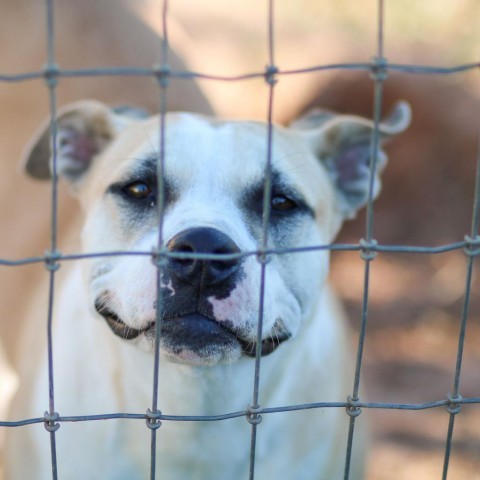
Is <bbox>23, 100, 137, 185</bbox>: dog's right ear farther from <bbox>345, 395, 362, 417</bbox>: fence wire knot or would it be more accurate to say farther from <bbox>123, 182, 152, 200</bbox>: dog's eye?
<bbox>345, 395, 362, 417</bbox>: fence wire knot

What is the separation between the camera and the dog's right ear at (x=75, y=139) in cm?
262

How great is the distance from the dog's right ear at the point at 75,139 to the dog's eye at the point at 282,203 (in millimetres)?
601

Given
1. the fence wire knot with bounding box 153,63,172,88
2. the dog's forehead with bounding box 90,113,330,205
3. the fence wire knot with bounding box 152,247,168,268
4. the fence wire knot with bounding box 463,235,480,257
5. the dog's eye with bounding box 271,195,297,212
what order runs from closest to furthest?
the fence wire knot with bounding box 153,63,172,88, the fence wire knot with bounding box 152,247,168,268, the fence wire knot with bounding box 463,235,480,257, the dog's forehead with bounding box 90,113,330,205, the dog's eye with bounding box 271,195,297,212

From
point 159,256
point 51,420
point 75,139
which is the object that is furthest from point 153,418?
point 75,139

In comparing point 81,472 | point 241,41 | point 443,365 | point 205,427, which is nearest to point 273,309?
point 205,427

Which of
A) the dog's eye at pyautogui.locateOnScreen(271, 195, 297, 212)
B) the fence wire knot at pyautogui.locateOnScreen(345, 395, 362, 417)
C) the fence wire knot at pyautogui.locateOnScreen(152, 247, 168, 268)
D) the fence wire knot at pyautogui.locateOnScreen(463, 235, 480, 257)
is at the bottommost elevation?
the fence wire knot at pyautogui.locateOnScreen(345, 395, 362, 417)

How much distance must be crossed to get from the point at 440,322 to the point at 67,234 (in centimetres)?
236

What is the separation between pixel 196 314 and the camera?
76.0 inches

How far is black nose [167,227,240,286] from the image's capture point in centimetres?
186

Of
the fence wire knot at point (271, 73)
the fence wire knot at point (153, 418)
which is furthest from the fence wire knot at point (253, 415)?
the fence wire knot at point (271, 73)

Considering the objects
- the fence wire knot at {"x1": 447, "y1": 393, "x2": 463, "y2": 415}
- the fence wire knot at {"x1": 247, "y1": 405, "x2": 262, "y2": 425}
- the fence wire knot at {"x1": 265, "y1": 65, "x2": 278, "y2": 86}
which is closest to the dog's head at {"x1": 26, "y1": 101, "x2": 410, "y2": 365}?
the fence wire knot at {"x1": 247, "y1": 405, "x2": 262, "y2": 425}

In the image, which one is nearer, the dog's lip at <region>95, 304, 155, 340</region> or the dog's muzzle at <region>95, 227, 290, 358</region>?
the dog's muzzle at <region>95, 227, 290, 358</region>

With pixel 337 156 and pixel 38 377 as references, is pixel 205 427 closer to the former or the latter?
pixel 38 377

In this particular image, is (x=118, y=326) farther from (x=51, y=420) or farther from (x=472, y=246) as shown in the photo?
(x=472, y=246)
